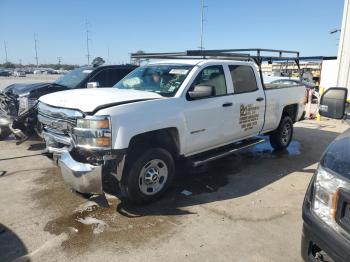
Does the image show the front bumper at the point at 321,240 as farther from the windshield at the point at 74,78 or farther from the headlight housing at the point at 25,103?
the windshield at the point at 74,78

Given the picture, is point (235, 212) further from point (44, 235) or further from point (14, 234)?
point (14, 234)

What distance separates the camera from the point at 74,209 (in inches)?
168

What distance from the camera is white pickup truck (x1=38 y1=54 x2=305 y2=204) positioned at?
151 inches

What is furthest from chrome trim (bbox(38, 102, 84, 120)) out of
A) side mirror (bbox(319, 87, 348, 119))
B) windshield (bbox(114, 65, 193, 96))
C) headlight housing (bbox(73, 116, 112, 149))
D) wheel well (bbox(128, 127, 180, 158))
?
side mirror (bbox(319, 87, 348, 119))

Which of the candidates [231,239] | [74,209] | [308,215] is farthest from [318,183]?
[74,209]

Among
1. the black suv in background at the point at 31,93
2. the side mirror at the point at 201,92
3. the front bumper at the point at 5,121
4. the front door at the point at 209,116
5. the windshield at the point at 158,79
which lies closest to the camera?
the side mirror at the point at 201,92

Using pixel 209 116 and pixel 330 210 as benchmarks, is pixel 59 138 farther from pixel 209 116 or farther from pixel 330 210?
pixel 330 210

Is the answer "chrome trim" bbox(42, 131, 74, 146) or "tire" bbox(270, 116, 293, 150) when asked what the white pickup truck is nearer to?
"chrome trim" bbox(42, 131, 74, 146)

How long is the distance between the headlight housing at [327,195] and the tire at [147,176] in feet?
7.64

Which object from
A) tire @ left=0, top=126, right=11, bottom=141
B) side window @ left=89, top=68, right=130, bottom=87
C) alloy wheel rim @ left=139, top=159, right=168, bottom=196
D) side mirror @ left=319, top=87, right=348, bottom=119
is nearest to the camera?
side mirror @ left=319, top=87, right=348, bottom=119

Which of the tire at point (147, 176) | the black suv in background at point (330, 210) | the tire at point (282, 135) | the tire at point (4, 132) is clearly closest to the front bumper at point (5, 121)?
the tire at point (4, 132)

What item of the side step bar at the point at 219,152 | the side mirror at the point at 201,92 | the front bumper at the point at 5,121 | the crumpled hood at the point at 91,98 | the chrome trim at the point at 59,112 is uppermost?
the side mirror at the point at 201,92

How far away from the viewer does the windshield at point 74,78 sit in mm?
8100

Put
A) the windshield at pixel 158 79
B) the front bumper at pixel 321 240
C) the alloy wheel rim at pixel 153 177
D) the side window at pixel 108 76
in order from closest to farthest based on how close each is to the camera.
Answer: the front bumper at pixel 321 240 → the alloy wheel rim at pixel 153 177 → the windshield at pixel 158 79 → the side window at pixel 108 76
